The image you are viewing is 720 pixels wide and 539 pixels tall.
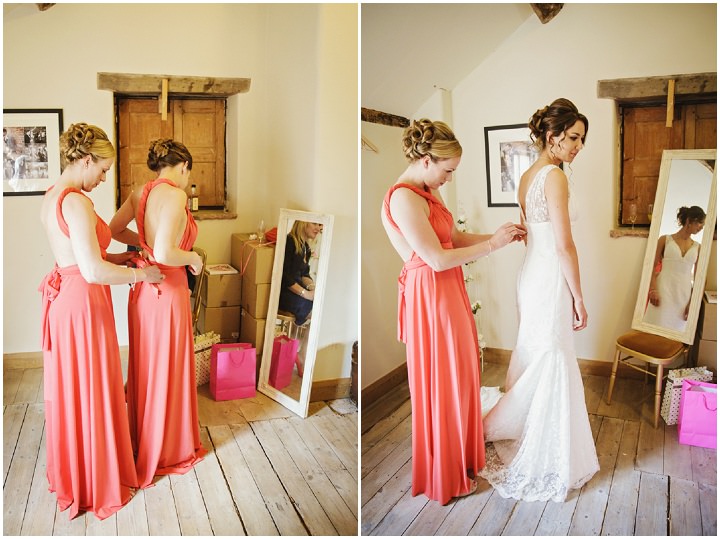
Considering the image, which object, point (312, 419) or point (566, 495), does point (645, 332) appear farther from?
point (312, 419)

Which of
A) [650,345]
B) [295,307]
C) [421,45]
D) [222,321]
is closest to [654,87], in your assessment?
[421,45]

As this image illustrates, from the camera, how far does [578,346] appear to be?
3434 millimetres

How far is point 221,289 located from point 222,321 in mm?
206

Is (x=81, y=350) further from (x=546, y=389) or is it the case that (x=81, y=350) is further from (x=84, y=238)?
(x=546, y=389)

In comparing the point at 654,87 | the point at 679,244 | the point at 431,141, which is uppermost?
the point at 654,87

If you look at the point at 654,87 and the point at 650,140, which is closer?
the point at 654,87

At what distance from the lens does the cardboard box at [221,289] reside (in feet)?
12.2

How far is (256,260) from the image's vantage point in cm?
351

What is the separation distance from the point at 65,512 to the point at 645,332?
2.80 m

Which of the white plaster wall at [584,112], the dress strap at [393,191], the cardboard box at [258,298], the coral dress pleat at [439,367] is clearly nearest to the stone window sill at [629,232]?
the white plaster wall at [584,112]

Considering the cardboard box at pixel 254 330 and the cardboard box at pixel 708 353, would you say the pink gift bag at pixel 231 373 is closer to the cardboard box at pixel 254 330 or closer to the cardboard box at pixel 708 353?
the cardboard box at pixel 254 330

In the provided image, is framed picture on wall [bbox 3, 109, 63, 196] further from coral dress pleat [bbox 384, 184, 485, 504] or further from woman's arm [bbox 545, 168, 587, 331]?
woman's arm [bbox 545, 168, 587, 331]

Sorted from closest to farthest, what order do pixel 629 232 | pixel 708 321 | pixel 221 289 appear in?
pixel 708 321, pixel 629 232, pixel 221 289

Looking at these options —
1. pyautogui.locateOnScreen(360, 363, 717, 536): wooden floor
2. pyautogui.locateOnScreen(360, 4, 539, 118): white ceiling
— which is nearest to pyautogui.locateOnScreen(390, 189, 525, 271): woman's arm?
pyautogui.locateOnScreen(360, 4, 539, 118): white ceiling
